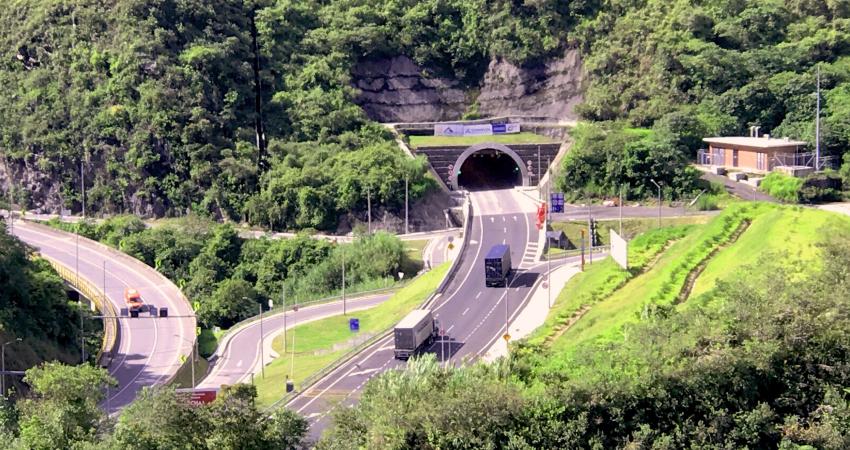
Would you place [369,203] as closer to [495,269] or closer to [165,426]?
[495,269]

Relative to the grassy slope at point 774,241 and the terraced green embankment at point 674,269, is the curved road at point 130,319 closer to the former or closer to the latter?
the terraced green embankment at point 674,269

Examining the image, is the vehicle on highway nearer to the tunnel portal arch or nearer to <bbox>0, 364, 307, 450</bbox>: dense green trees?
<bbox>0, 364, 307, 450</bbox>: dense green trees

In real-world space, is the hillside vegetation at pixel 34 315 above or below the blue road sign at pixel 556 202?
below

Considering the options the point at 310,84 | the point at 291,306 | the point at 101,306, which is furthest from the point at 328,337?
the point at 310,84

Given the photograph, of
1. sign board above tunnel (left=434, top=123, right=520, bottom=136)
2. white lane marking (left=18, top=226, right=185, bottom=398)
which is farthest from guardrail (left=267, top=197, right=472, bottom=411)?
sign board above tunnel (left=434, top=123, right=520, bottom=136)

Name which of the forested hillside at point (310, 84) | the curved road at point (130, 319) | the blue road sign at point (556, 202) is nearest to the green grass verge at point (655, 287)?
the blue road sign at point (556, 202)
